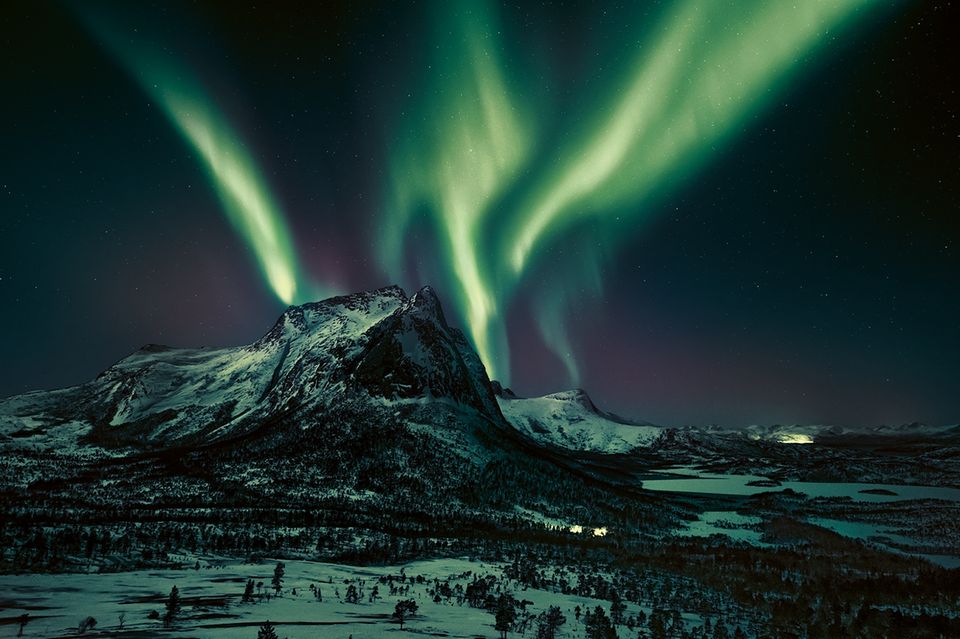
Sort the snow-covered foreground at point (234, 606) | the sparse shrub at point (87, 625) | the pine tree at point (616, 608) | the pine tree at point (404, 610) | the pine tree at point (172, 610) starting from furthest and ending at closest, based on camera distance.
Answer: the pine tree at point (616, 608) < the pine tree at point (404, 610) < the pine tree at point (172, 610) < the snow-covered foreground at point (234, 606) < the sparse shrub at point (87, 625)

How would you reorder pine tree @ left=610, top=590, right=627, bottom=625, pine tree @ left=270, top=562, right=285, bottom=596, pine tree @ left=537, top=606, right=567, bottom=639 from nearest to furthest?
pine tree @ left=537, top=606, right=567, bottom=639, pine tree @ left=610, top=590, right=627, bottom=625, pine tree @ left=270, top=562, right=285, bottom=596

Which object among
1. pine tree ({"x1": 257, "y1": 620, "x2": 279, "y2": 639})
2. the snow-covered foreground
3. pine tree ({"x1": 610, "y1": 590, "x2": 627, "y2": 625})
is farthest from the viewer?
pine tree ({"x1": 610, "y1": 590, "x2": 627, "y2": 625})

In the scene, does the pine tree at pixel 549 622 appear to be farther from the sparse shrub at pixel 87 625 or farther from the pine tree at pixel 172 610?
the sparse shrub at pixel 87 625

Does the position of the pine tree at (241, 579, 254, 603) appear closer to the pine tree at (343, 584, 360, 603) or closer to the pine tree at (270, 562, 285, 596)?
the pine tree at (270, 562, 285, 596)

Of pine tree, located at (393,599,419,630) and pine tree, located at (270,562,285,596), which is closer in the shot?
pine tree, located at (393,599,419,630)

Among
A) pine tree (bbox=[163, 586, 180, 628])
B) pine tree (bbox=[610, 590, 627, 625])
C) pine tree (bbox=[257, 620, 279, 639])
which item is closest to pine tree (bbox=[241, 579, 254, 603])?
pine tree (bbox=[163, 586, 180, 628])

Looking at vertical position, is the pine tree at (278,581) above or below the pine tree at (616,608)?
above

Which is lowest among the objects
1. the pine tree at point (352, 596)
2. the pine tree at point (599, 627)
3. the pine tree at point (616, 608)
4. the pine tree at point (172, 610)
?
the pine tree at point (616, 608)

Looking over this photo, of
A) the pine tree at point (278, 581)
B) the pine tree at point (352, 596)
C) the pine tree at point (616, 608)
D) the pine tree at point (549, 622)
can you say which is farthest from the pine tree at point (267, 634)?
the pine tree at point (616, 608)

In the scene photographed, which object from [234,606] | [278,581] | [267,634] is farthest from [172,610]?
[278,581]

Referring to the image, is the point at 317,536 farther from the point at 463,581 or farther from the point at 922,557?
the point at 922,557
